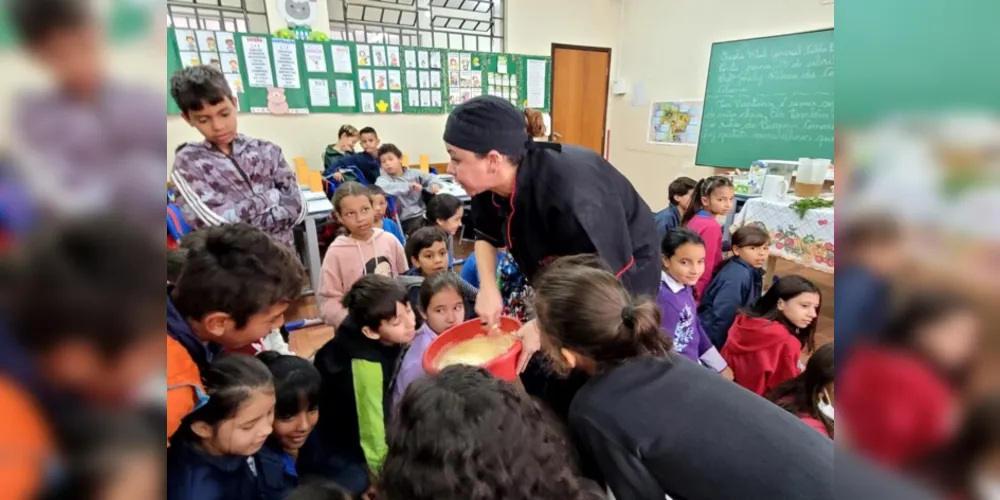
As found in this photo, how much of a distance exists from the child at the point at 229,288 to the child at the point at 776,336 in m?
1.56

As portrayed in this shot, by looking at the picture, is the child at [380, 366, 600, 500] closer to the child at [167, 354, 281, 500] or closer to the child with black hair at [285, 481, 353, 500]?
the child with black hair at [285, 481, 353, 500]

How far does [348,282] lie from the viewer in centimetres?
212

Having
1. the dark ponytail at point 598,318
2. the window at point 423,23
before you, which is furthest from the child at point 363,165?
the dark ponytail at point 598,318

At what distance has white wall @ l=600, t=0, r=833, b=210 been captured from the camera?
4176mm

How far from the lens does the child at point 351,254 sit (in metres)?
2.09

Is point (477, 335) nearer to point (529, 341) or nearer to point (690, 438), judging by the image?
point (529, 341)

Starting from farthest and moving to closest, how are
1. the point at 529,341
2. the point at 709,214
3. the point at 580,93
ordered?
the point at 580,93
the point at 709,214
the point at 529,341

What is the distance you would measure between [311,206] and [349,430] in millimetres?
1839

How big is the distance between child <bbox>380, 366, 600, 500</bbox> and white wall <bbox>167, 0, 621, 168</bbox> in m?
3.77

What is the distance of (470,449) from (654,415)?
1.36 feet

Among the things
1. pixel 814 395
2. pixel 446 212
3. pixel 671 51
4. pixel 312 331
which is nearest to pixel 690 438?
pixel 814 395

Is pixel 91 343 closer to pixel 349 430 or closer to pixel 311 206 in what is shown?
pixel 349 430

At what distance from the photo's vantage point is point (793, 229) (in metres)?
2.82

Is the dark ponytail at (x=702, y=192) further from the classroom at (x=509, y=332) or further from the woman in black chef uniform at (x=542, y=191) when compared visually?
the woman in black chef uniform at (x=542, y=191)
